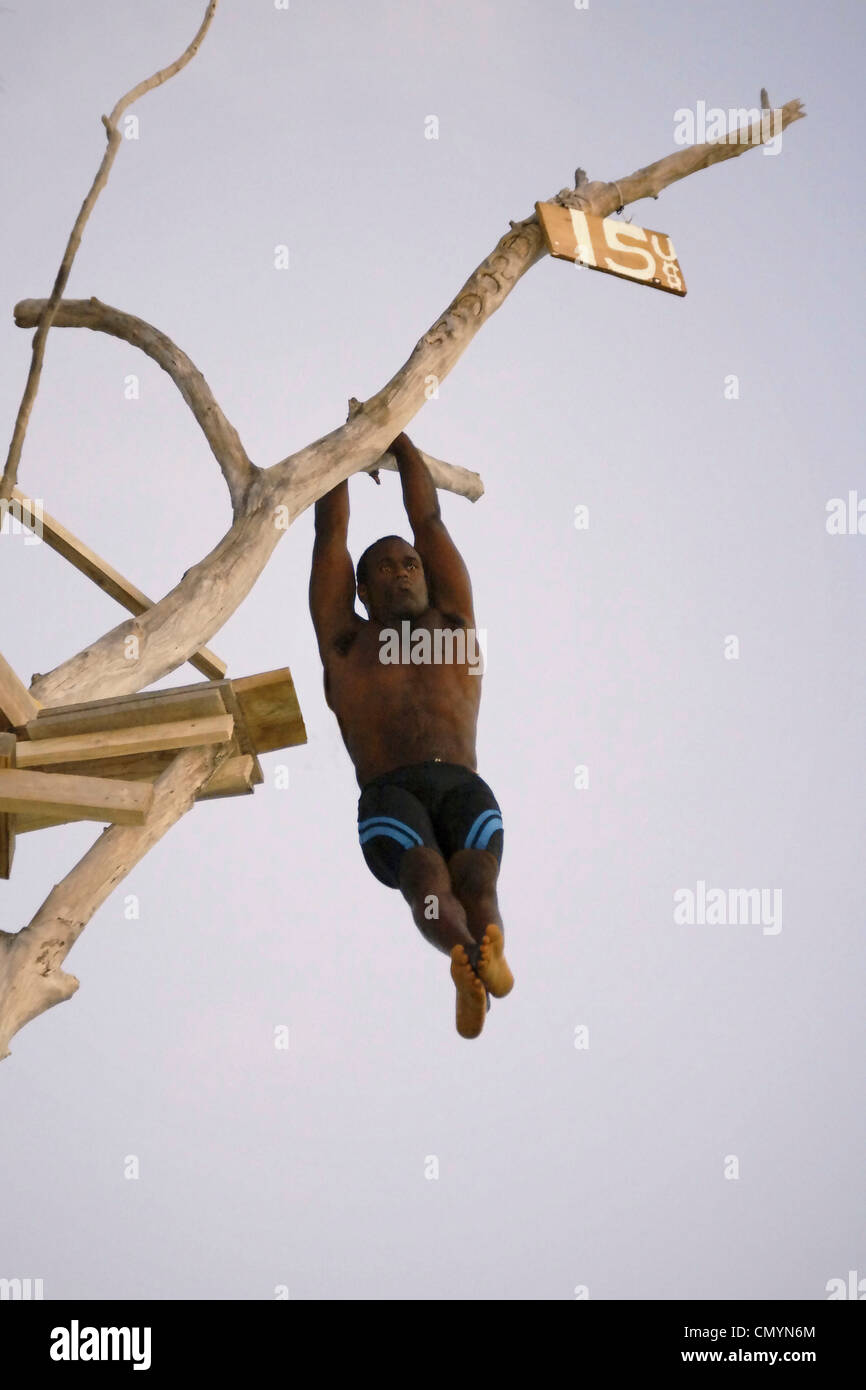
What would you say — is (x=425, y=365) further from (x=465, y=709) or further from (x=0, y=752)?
(x=0, y=752)

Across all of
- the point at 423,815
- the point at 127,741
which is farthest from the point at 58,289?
the point at 423,815

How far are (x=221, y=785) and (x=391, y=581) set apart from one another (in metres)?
1.58

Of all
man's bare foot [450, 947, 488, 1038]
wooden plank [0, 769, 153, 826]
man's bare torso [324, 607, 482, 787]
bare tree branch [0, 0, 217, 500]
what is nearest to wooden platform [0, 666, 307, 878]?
wooden plank [0, 769, 153, 826]

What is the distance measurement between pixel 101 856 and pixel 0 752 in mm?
488

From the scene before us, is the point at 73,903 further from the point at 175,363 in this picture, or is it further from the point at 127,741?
the point at 175,363

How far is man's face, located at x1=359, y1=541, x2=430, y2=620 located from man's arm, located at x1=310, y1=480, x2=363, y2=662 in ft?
0.30

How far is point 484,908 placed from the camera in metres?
5.84

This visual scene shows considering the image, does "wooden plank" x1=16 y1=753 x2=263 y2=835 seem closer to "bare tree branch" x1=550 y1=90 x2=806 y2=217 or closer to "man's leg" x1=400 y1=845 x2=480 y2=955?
"man's leg" x1=400 y1=845 x2=480 y2=955

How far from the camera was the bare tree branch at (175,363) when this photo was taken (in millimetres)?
6484

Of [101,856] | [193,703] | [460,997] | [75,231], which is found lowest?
[460,997]

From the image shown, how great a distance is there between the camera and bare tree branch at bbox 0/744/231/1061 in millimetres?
4578

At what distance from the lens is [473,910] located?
19.2 feet

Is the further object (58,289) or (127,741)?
(58,289)

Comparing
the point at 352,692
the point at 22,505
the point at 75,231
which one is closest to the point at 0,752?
the point at 22,505
